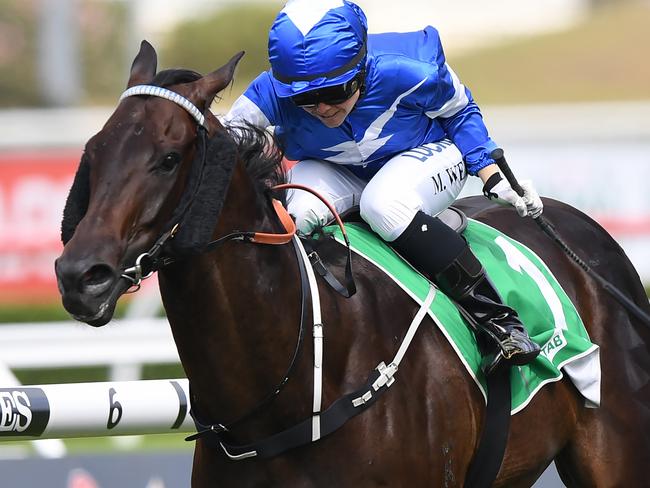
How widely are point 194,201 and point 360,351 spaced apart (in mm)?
721

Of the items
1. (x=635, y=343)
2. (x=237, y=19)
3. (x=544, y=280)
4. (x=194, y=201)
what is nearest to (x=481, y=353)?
(x=544, y=280)

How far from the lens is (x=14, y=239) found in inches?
355

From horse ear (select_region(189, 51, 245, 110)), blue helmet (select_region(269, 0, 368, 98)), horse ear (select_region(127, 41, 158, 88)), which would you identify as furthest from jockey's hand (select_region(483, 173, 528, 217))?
horse ear (select_region(127, 41, 158, 88))

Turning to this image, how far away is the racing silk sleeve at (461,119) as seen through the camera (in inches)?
155

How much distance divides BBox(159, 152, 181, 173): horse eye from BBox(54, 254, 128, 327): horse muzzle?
289 mm

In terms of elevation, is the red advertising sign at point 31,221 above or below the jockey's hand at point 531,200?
below

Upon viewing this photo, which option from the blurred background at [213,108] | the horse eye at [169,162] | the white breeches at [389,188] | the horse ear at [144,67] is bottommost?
the blurred background at [213,108]

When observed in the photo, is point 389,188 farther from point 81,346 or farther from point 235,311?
point 81,346

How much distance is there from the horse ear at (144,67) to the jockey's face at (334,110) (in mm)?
549

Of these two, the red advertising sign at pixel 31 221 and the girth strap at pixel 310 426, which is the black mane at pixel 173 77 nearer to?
the girth strap at pixel 310 426

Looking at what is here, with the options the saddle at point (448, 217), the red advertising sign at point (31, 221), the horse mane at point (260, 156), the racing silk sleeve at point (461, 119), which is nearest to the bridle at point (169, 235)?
the horse mane at point (260, 156)

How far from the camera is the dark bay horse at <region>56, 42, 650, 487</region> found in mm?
2883

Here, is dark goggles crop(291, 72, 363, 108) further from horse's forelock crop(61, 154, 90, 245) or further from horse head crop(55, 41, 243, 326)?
horse's forelock crop(61, 154, 90, 245)

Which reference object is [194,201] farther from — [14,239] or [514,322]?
[14,239]
